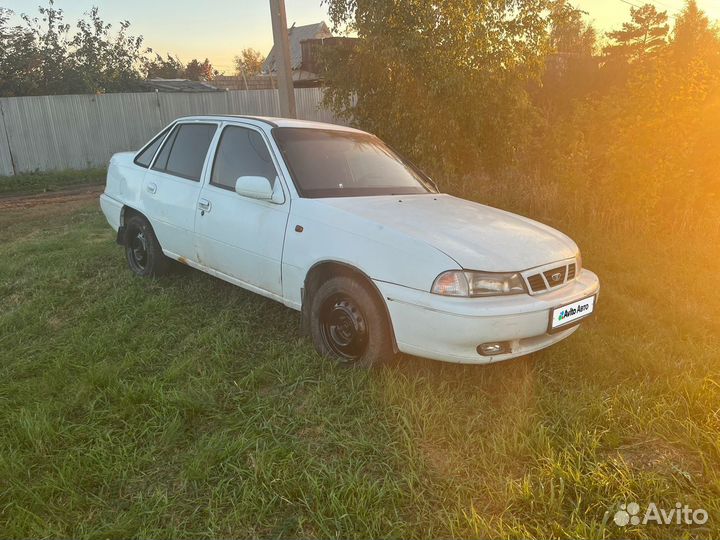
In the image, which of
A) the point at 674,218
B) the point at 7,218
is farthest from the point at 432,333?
the point at 7,218

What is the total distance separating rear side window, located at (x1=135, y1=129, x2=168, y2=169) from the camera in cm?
497

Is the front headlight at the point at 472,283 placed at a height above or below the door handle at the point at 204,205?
below

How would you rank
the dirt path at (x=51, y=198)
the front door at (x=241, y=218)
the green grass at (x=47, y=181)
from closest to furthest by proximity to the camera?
1. the front door at (x=241, y=218)
2. the dirt path at (x=51, y=198)
3. the green grass at (x=47, y=181)

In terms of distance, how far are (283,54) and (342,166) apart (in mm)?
5080

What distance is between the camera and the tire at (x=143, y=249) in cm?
491

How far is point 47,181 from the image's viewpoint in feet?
44.6

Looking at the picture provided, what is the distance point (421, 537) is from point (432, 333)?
1.08 m

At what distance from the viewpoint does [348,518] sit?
7.06ft

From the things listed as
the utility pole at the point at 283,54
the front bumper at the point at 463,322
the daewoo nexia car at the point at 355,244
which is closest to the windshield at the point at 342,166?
the daewoo nexia car at the point at 355,244

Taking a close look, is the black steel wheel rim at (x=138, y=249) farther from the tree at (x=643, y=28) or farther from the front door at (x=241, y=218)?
the tree at (x=643, y=28)

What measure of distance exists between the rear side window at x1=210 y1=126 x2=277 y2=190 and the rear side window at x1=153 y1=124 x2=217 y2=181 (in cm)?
22

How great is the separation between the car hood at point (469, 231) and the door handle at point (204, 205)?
Result: 1110 millimetres

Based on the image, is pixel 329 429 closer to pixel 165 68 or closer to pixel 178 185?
pixel 178 185

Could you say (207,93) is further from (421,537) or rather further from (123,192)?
(421,537)
